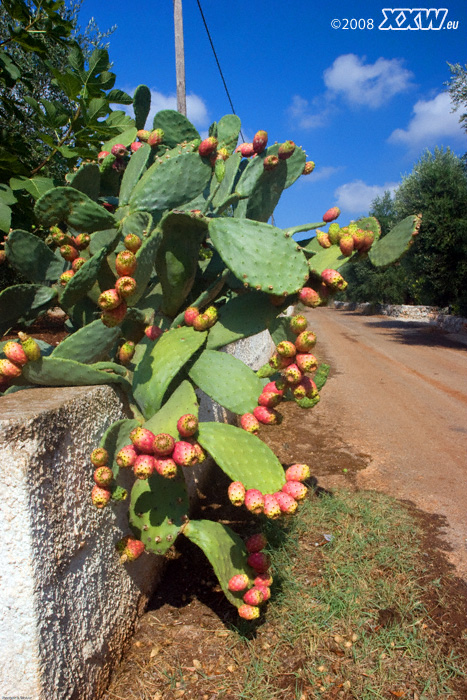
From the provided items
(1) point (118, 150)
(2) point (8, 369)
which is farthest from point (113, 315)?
(1) point (118, 150)

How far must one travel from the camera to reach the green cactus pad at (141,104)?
122 inches

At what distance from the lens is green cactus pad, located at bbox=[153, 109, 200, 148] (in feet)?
10.00

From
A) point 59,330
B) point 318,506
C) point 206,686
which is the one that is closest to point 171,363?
point 206,686

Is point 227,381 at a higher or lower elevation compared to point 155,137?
lower

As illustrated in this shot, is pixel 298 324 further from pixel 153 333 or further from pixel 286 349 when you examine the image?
pixel 153 333

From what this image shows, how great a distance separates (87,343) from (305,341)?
980 mm

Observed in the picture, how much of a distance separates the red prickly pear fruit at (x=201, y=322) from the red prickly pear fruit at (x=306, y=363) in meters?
0.63

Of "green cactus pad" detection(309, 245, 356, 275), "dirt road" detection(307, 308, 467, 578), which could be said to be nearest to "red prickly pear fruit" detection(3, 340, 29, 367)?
"green cactus pad" detection(309, 245, 356, 275)

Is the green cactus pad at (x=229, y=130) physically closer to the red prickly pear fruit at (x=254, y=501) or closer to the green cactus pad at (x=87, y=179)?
the green cactus pad at (x=87, y=179)

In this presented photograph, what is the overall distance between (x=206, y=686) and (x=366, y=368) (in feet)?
27.7

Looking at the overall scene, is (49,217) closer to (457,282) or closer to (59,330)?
(59,330)

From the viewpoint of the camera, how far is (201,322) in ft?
7.97

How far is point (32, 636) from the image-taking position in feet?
4.96

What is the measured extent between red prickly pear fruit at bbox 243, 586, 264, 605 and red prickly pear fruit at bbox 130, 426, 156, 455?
0.78 metres
